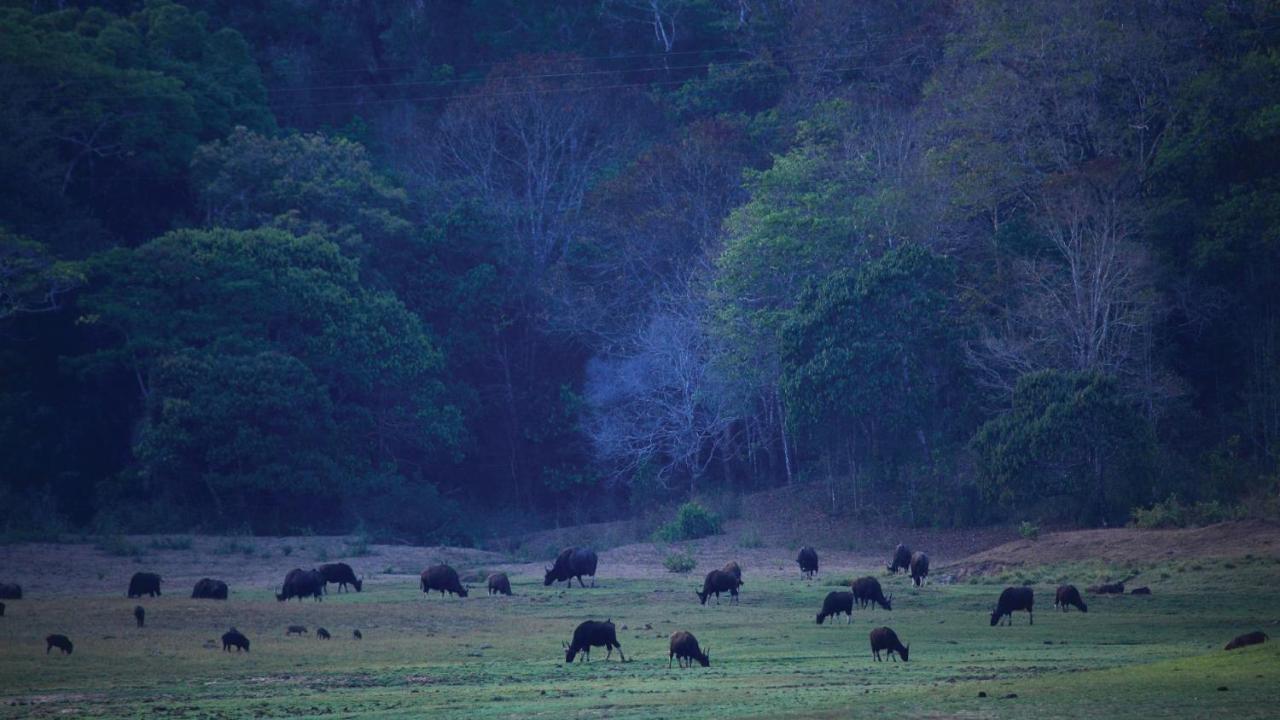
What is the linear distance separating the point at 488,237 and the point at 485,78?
1039cm

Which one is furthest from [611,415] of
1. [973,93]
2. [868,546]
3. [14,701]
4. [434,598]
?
[14,701]

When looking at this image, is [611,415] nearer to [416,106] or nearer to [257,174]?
[257,174]

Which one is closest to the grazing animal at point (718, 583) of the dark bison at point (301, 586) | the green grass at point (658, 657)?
the green grass at point (658, 657)

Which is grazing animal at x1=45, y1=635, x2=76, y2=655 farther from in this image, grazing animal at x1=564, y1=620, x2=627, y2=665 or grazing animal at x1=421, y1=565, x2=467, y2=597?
grazing animal at x1=421, y1=565, x2=467, y2=597

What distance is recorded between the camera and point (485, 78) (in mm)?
63188

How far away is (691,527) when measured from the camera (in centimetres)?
4500

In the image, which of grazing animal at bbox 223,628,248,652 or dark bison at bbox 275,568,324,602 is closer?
grazing animal at bbox 223,628,248,652

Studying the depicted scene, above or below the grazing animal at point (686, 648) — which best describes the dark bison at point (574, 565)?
above

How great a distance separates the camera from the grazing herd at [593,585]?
20.0 metres

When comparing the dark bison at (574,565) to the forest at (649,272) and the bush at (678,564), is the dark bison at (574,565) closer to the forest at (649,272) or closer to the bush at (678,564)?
the bush at (678,564)

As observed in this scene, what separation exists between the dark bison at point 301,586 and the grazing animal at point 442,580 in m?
2.30

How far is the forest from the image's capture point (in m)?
41.1

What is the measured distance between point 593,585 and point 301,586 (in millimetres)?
7036

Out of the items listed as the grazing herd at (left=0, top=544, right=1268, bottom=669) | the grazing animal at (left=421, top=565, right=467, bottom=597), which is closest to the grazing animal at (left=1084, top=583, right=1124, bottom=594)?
the grazing herd at (left=0, top=544, right=1268, bottom=669)
